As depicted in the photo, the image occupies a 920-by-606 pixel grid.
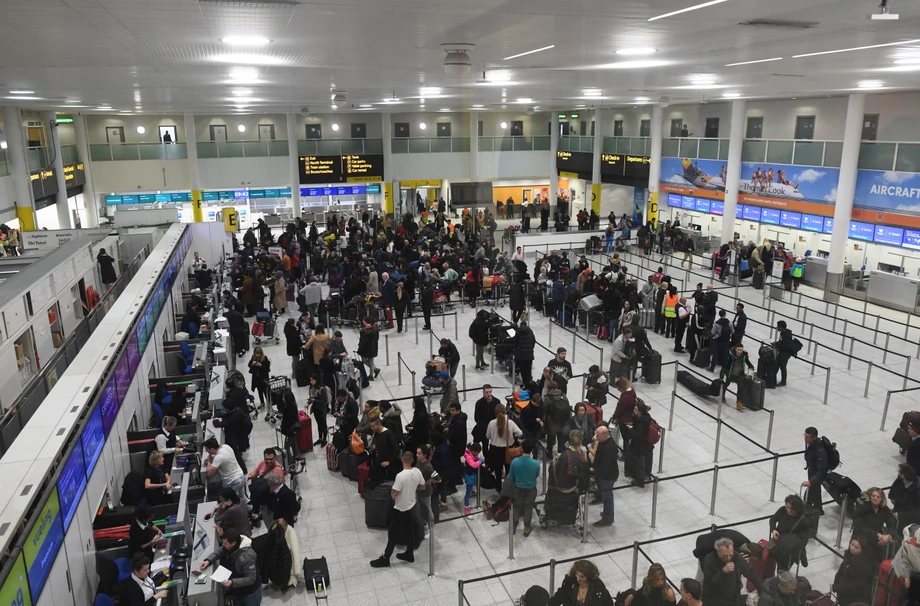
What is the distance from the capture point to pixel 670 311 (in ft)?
53.1

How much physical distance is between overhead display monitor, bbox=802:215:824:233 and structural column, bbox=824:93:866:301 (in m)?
1.68

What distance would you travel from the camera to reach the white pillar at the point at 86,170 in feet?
106

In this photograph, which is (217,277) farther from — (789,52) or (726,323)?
(789,52)

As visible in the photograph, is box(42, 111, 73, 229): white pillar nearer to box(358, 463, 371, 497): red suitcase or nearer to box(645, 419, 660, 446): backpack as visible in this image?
box(358, 463, 371, 497): red suitcase

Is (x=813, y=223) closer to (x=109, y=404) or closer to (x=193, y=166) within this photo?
(x=109, y=404)

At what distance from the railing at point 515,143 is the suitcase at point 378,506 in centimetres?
3128

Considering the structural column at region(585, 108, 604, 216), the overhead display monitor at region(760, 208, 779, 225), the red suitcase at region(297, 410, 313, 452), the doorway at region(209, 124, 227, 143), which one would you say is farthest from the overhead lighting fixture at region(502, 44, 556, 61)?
the doorway at region(209, 124, 227, 143)

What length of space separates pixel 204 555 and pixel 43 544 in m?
1.61

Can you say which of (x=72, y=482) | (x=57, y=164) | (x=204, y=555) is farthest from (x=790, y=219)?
(x=57, y=164)

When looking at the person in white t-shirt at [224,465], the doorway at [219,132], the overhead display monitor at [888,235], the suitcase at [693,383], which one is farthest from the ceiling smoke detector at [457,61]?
the doorway at [219,132]

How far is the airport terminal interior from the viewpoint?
6.66 m

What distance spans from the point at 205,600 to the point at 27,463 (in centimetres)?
201

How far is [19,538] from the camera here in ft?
16.8

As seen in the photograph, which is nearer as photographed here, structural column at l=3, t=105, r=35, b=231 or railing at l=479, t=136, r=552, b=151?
structural column at l=3, t=105, r=35, b=231
